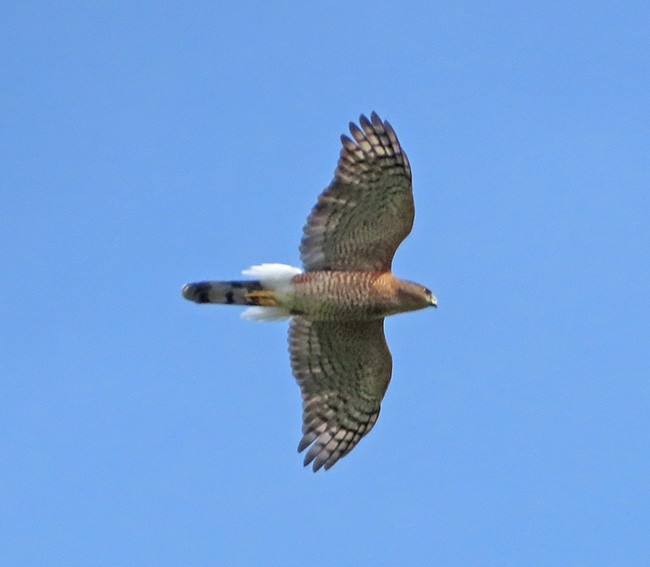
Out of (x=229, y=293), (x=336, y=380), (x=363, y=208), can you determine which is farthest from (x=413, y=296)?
(x=229, y=293)

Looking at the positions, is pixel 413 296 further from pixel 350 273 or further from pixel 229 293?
pixel 229 293

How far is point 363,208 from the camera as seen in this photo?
17266 mm

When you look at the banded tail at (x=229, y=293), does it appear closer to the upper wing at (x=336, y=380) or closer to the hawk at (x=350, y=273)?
the hawk at (x=350, y=273)

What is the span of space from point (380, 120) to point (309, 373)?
2940 mm

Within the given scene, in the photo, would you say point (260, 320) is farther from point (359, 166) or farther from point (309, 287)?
point (359, 166)

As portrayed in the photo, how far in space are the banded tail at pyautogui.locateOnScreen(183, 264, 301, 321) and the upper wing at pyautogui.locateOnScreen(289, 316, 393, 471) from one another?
0.82 m

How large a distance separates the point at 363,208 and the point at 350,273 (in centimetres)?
72

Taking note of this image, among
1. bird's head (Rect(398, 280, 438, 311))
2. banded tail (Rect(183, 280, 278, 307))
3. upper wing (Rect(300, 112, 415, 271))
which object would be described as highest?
upper wing (Rect(300, 112, 415, 271))

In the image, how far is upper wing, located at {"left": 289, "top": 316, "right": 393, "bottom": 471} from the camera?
18.2 metres

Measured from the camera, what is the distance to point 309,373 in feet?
60.4

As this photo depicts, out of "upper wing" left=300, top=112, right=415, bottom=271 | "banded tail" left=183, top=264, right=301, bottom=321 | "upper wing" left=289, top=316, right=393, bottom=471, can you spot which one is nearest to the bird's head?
"upper wing" left=300, top=112, right=415, bottom=271

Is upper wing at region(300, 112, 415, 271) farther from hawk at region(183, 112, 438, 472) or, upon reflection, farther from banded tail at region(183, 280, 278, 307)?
banded tail at region(183, 280, 278, 307)

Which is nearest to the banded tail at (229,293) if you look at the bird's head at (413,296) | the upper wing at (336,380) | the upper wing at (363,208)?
the upper wing at (363,208)

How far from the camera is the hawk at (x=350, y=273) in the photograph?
17219 millimetres
